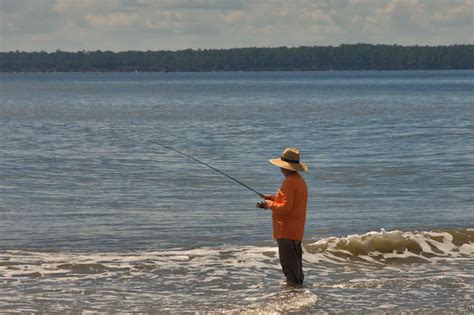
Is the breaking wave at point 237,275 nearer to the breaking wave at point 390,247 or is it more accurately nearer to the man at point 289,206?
the breaking wave at point 390,247

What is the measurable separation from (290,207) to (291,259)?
743 mm

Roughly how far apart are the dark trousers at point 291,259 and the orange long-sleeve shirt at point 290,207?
0.29 ft

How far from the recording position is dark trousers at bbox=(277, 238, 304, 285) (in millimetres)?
11938

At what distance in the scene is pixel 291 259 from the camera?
12062mm

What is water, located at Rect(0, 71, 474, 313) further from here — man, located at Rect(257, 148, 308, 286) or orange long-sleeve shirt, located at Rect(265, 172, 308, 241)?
orange long-sleeve shirt, located at Rect(265, 172, 308, 241)

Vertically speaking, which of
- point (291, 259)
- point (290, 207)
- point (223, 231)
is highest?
point (290, 207)

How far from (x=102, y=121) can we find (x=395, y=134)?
65.5 ft

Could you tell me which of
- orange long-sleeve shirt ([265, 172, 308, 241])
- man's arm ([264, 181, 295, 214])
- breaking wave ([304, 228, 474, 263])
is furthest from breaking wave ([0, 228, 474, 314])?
man's arm ([264, 181, 295, 214])

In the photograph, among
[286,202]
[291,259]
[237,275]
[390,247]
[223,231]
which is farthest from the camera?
[223,231]

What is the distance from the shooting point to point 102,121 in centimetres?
5716

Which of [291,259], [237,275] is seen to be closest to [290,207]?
[291,259]

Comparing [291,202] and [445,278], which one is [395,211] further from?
[291,202]

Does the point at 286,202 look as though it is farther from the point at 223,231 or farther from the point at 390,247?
the point at 223,231

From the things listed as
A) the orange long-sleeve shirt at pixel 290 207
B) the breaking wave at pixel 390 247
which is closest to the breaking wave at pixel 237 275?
the breaking wave at pixel 390 247
